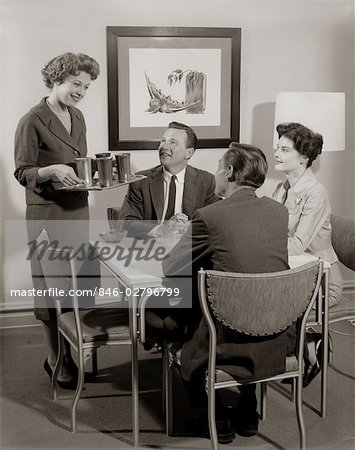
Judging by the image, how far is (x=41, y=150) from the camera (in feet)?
11.2

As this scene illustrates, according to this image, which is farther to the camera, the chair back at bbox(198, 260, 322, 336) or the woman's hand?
the woman's hand

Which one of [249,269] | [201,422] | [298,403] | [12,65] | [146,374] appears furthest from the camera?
[12,65]

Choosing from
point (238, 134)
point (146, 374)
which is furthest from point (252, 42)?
point (146, 374)

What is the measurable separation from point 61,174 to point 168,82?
1.31 m

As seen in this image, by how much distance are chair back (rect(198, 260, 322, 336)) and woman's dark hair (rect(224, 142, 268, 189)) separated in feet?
1.27

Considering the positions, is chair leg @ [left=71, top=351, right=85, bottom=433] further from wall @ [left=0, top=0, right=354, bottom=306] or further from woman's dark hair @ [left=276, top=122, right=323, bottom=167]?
wall @ [left=0, top=0, right=354, bottom=306]

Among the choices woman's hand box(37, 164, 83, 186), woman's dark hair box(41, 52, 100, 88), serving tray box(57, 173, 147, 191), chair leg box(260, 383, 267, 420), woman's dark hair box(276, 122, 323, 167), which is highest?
woman's dark hair box(41, 52, 100, 88)

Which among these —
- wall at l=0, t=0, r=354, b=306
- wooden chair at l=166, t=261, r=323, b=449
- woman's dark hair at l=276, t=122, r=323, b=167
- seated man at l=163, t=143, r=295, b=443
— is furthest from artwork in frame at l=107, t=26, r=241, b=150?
wooden chair at l=166, t=261, r=323, b=449

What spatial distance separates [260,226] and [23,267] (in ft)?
7.40

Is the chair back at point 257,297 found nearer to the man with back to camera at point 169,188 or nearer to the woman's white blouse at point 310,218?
the woman's white blouse at point 310,218

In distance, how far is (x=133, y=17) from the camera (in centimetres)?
406

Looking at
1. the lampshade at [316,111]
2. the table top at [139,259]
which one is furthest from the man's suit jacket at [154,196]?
the lampshade at [316,111]

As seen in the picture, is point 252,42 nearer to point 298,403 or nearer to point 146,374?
point 146,374

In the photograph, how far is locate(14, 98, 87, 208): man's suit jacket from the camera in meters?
3.35
